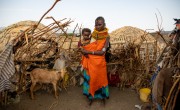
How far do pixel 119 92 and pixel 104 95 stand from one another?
1.06 metres

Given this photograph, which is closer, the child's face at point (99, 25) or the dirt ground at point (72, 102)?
the child's face at point (99, 25)

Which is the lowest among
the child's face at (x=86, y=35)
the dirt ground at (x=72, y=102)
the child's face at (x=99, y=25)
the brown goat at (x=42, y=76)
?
the dirt ground at (x=72, y=102)

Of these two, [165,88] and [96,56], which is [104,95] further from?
[165,88]

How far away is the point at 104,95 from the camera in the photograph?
4977mm

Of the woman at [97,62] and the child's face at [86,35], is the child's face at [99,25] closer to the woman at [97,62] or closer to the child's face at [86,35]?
the woman at [97,62]

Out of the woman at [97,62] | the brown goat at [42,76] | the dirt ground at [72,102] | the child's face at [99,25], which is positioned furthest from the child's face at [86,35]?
the dirt ground at [72,102]

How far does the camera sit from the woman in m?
4.68

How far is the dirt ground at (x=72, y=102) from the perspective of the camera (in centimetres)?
489

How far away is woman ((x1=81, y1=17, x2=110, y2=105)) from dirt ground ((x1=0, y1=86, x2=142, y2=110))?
1.07 feet

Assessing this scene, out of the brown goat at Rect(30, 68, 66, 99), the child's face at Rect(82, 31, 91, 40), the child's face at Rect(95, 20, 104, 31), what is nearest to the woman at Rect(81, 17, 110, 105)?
the child's face at Rect(95, 20, 104, 31)

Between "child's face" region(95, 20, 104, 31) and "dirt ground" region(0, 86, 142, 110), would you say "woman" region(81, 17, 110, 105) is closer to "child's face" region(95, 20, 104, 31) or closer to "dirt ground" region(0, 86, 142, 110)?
"child's face" region(95, 20, 104, 31)

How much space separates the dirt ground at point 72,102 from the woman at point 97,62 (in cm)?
33

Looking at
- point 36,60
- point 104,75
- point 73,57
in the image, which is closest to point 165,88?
point 104,75

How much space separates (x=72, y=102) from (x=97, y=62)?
1374 millimetres
